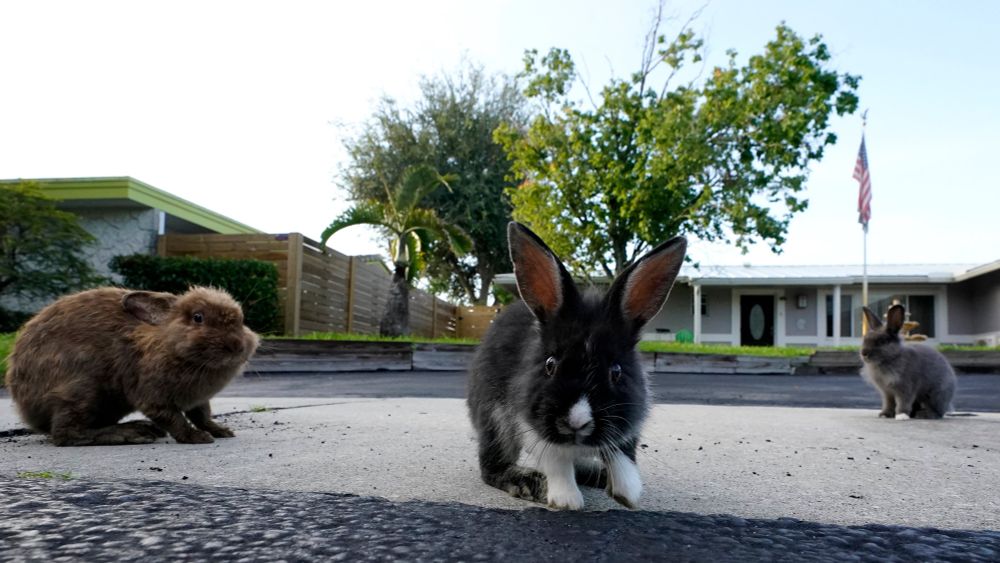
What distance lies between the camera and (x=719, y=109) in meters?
20.9

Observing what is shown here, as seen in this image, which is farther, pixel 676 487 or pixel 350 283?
pixel 350 283

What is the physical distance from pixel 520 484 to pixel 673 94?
20.2 m

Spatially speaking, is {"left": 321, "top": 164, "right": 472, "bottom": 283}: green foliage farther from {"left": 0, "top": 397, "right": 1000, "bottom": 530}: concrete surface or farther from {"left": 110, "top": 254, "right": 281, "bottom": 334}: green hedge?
{"left": 0, "top": 397, "right": 1000, "bottom": 530}: concrete surface

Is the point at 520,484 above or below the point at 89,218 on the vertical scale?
below

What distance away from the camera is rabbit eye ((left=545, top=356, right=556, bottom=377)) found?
246 centimetres

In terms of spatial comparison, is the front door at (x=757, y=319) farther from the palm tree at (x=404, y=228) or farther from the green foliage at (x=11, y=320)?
the green foliage at (x=11, y=320)

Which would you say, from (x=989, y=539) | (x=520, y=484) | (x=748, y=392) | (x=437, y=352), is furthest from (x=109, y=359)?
(x=437, y=352)

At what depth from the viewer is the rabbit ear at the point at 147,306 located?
418 centimetres

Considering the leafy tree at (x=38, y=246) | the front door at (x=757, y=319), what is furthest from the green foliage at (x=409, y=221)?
the front door at (x=757, y=319)

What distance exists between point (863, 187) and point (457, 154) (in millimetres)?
15873

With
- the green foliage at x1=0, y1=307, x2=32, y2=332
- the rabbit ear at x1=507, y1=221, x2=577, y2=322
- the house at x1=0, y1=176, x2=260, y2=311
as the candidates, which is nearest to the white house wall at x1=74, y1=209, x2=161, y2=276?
the house at x1=0, y1=176, x2=260, y2=311

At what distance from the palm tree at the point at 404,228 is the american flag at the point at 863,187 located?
46.7 ft

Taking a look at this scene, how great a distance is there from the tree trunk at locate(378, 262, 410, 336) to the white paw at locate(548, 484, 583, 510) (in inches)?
666

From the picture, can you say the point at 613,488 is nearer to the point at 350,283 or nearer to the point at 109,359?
the point at 109,359
